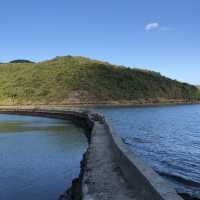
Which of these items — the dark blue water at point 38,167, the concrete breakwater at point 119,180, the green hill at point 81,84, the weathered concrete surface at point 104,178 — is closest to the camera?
the concrete breakwater at point 119,180

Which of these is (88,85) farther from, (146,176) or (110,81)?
(146,176)

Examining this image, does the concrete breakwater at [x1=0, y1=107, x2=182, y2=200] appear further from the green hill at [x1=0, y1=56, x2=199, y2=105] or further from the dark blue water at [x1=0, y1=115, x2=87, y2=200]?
the green hill at [x1=0, y1=56, x2=199, y2=105]

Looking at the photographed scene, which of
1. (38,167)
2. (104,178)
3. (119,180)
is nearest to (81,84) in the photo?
(38,167)

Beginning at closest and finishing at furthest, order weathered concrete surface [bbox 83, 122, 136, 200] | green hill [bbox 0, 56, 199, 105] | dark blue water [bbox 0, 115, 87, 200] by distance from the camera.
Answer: weathered concrete surface [bbox 83, 122, 136, 200]
dark blue water [bbox 0, 115, 87, 200]
green hill [bbox 0, 56, 199, 105]

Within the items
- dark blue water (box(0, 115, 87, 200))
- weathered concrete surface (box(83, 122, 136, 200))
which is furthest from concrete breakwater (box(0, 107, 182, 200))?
dark blue water (box(0, 115, 87, 200))

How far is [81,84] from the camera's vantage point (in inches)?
4995

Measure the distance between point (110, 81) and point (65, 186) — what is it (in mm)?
124635

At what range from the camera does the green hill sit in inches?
4594

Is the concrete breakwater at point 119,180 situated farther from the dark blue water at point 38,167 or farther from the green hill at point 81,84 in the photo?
the green hill at point 81,84

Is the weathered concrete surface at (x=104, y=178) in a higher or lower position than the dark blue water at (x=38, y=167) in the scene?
higher

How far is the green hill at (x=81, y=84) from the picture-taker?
4594 inches

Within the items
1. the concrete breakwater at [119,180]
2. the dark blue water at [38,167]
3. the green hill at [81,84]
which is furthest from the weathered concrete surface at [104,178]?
the green hill at [81,84]

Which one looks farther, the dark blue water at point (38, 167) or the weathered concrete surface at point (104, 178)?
the dark blue water at point (38, 167)

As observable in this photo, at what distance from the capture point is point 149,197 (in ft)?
22.8
